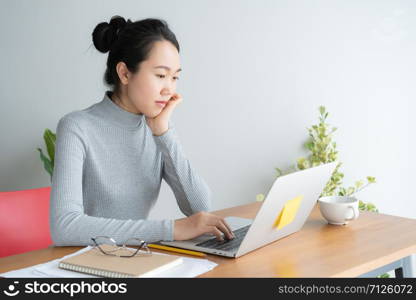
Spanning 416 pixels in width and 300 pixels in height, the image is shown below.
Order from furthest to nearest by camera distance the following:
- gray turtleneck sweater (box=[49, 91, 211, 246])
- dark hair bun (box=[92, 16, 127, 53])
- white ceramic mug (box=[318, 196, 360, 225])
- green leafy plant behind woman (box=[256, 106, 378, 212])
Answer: green leafy plant behind woman (box=[256, 106, 378, 212])
dark hair bun (box=[92, 16, 127, 53])
gray turtleneck sweater (box=[49, 91, 211, 246])
white ceramic mug (box=[318, 196, 360, 225])

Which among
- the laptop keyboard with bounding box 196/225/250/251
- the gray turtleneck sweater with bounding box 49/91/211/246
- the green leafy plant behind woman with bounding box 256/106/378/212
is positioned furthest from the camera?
the green leafy plant behind woman with bounding box 256/106/378/212

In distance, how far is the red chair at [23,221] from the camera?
6.07 ft

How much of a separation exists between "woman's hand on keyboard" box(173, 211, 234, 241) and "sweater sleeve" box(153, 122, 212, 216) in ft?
1.23

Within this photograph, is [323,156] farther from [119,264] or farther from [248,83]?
[119,264]

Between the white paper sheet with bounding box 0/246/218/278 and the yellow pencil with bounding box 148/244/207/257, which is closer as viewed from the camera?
the white paper sheet with bounding box 0/246/218/278

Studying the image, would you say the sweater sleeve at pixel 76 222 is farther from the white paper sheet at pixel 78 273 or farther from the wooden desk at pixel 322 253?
the white paper sheet at pixel 78 273

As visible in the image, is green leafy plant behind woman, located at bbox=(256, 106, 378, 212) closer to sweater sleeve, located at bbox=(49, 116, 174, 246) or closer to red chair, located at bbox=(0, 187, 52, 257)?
red chair, located at bbox=(0, 187, 52, 257)

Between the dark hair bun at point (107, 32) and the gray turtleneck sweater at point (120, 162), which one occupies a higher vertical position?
the dark hair bun at point (107, 32)

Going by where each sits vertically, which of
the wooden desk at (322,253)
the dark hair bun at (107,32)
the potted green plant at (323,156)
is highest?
the dark hair bun at (107,32)

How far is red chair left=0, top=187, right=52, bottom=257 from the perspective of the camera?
1852 millimetres

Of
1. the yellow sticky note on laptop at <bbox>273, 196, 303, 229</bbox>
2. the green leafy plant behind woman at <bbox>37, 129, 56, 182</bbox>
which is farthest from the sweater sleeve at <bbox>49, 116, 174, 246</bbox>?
the green leafy plant behind woman at <bbox>37, 129, 56, 182</bbox>

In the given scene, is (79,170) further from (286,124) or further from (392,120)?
(392,120)

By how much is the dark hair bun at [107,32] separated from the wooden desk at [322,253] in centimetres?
75

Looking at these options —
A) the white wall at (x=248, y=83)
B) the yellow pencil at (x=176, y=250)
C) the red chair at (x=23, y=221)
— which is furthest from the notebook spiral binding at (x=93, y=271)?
the white wall at (x=248, y=83)
